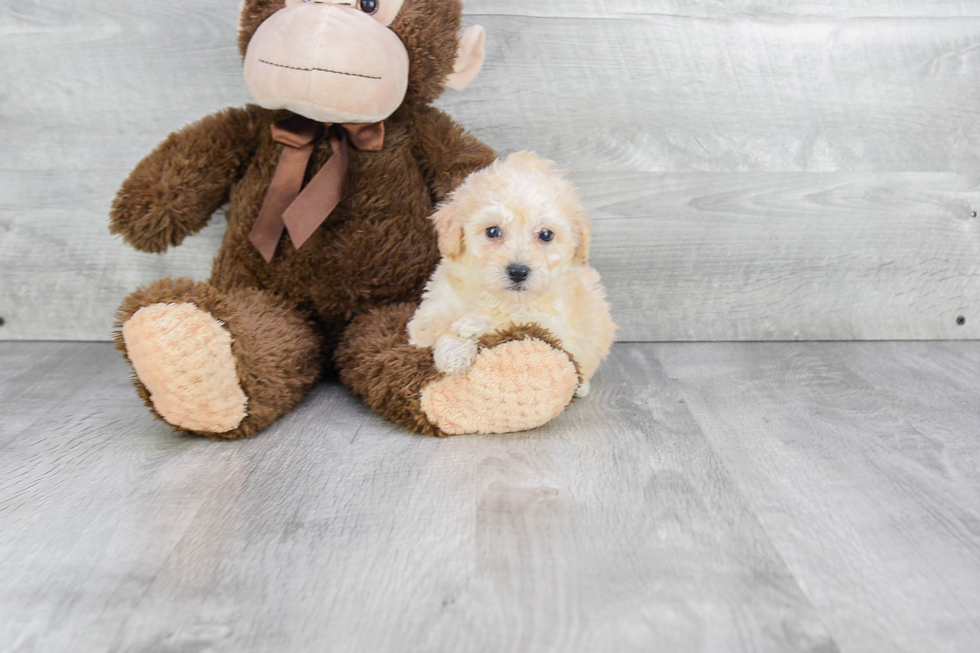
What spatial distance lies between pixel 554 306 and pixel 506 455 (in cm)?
20

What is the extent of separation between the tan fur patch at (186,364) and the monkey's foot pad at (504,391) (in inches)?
9.2

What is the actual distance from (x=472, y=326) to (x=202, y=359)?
0.32 metres

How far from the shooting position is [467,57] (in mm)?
1122

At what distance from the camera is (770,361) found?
52.5 inches

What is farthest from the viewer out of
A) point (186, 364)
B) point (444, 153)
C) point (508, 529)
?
point (444, 153)

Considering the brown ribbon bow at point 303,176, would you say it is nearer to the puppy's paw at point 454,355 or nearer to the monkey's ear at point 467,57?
the monkey's ear at point 467,57

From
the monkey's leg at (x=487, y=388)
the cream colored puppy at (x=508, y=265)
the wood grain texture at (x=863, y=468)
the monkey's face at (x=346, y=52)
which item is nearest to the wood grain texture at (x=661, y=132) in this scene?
the wood grain texture at (x=863, y=468)

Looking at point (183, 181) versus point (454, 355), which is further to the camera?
point (183, 181)

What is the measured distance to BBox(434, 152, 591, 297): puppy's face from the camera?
3.10 feet

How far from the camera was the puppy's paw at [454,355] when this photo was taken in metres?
0.96

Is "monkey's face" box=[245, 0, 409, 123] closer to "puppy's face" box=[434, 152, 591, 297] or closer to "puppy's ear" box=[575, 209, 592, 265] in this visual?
"puppy's face" box=[434, 152, 591, 297]

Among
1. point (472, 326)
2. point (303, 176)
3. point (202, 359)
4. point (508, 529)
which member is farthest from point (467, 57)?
point (508, 529)

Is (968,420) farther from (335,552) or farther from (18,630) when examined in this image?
(18,630)

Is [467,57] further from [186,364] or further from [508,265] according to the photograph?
[186,364]
